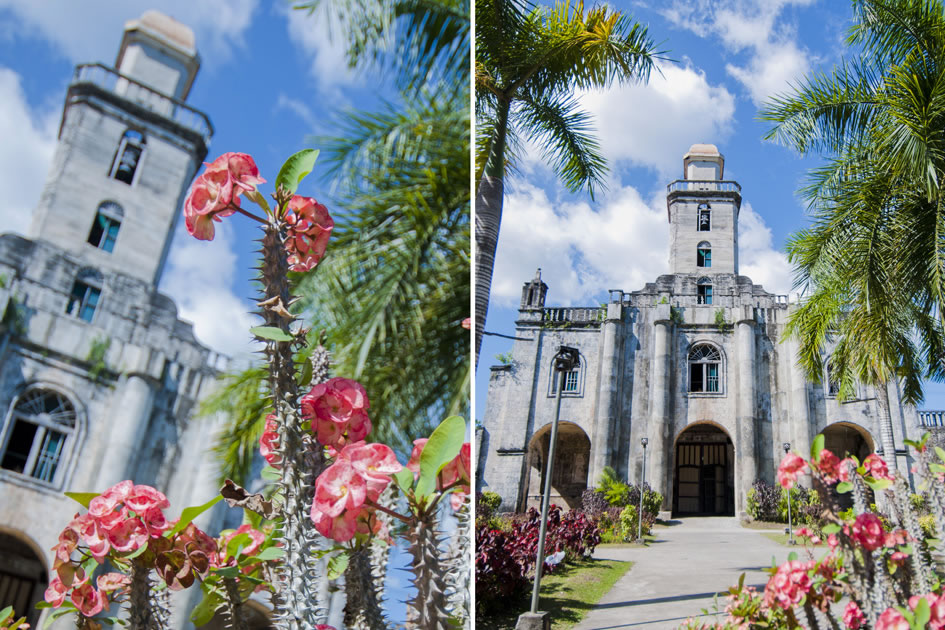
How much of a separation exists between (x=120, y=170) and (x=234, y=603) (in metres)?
14.4

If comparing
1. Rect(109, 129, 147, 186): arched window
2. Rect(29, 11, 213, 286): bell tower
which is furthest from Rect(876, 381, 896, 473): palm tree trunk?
Rect(109, 129, 147, 186): arched window

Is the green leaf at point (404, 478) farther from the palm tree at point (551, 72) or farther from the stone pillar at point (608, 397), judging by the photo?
the palm tree at point (551, 72)

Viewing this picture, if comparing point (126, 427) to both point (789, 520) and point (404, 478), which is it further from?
point (404, 478)

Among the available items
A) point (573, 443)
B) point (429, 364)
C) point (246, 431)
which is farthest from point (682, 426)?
point (246, 431)

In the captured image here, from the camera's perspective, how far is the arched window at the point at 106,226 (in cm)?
1293

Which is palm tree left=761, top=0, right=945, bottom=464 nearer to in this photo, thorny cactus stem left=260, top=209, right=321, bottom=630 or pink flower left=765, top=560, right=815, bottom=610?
pink flower left=765, top=560, right=815, bottom=610

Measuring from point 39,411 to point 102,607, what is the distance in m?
11.4

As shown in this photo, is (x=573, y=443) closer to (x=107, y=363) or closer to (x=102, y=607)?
(x=102, y=607)

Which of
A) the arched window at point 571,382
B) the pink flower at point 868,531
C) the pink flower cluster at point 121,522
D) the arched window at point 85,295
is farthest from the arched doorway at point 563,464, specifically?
the arched window at point 85,295

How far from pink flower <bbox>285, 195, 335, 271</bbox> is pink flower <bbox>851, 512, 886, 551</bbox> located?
1.88 meters

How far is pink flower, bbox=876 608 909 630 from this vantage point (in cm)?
202

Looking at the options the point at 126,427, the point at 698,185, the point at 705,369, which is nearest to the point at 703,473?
the point at 705,369

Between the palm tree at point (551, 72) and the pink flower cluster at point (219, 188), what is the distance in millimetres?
2013

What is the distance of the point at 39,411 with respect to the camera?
1102 cm
